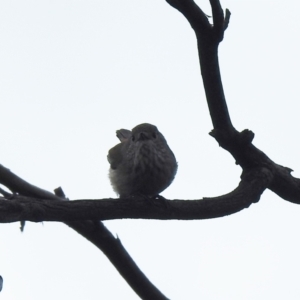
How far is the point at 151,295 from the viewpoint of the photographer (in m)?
5.03

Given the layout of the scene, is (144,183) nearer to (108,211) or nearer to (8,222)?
(108,211)

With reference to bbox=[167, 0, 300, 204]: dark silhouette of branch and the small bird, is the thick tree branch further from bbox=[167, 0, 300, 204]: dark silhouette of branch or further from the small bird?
the small bird

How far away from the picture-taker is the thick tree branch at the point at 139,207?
12.9ft

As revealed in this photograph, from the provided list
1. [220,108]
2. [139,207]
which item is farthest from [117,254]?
[220,108]

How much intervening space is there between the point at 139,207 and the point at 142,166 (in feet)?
4.20

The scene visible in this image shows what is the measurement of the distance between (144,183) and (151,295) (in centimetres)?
109

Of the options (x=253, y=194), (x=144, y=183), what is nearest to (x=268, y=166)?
(x=253, y=194)

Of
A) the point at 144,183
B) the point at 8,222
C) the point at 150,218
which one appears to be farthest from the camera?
the point at 144,183

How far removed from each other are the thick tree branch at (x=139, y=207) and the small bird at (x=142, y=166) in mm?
941

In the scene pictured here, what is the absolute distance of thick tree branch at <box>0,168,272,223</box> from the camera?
12.9 ft

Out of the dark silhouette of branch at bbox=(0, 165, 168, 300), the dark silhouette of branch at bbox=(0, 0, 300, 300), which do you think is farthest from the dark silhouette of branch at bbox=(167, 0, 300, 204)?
the dark silhouette of branch at bbox=(0, 165, 168, 300)

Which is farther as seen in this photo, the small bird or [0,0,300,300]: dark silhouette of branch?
the small bird

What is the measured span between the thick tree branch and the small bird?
94 centimetres

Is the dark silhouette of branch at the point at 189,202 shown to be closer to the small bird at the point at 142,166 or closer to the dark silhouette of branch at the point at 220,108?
the dark silhouette of branch at the point at 220,108
